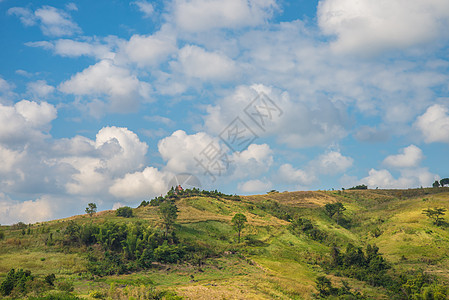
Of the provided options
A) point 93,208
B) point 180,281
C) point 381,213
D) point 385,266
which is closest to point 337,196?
point 381,213

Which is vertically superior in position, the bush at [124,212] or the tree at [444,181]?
the tree at [444,181]

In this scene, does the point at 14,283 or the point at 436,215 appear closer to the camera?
the point at 14,283

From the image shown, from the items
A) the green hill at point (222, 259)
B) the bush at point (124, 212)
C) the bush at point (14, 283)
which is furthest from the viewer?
the bush at point (124, 212)

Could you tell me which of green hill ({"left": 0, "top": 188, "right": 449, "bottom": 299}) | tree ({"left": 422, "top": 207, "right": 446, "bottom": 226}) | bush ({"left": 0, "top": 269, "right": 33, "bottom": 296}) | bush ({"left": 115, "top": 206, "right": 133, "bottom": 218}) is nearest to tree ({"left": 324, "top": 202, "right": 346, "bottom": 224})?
green hill ({"left": 0, "top": 188, "right": 449, "bottom": 299})

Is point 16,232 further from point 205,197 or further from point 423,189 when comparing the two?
point 423,189

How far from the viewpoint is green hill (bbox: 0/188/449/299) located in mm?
36438

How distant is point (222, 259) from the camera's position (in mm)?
55406

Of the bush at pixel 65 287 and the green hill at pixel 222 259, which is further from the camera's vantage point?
the green hill at pixel 222 259

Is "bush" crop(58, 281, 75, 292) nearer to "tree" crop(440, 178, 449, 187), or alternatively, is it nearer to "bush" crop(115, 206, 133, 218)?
"bush" crop(115, 206, 133, 218)

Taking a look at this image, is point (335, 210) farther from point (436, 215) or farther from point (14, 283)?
point (14, 283)

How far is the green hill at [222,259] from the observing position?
3644cm

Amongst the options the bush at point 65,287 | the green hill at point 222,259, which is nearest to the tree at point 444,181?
the green hill at point 222,259

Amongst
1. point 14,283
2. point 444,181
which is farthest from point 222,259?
point 444,181

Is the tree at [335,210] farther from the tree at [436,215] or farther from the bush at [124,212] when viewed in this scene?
the bush at [124,212]
